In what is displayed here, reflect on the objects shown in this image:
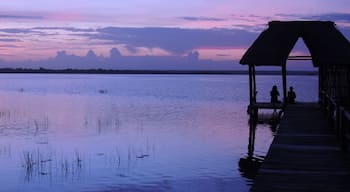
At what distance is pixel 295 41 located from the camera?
78.0 feet

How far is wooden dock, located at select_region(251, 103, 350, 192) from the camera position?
8.43 meters

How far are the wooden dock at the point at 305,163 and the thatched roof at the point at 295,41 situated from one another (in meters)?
6.71

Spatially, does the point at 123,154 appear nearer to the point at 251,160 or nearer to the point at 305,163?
the point at 251,160

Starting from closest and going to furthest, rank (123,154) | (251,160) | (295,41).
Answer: (251,160) < (123,154) < (295,41)

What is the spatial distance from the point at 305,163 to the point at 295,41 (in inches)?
565

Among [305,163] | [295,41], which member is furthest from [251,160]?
[295,41]

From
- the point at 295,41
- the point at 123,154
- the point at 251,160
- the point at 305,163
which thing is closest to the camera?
the point at 305,163

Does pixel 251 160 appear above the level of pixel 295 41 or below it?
below

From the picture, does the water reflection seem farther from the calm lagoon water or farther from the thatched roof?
the thatched roof

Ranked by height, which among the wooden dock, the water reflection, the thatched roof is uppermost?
the thatched roof

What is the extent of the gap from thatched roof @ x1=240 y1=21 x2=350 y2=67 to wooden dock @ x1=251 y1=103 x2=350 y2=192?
6705 mm

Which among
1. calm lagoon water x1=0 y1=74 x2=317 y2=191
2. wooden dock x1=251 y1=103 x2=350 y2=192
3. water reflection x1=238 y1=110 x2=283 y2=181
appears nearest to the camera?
wooden dock x1=251 y1=103 x2=350 y2=192

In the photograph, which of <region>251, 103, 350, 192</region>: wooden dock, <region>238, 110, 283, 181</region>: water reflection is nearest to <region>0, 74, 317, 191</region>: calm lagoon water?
<region>238, 110, 283, 181</region>: water reflection

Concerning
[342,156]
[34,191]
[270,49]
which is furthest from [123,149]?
[342,156]
